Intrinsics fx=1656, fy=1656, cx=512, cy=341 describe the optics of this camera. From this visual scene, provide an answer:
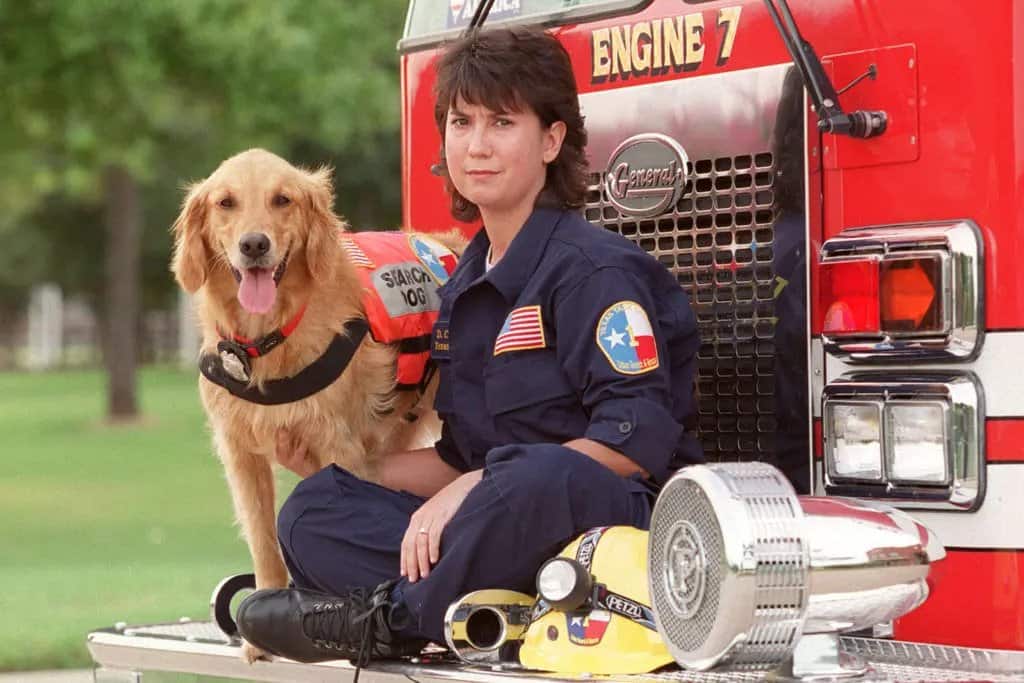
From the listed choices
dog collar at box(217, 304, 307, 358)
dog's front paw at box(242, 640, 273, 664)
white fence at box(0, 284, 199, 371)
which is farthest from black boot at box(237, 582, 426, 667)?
white fence at box(0, 284, 199, 371)

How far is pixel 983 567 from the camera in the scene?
3.44 metres

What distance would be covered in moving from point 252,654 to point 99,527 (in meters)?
12.7

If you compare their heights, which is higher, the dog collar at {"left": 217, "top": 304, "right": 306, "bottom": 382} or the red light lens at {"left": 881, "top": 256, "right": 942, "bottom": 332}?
the red light lens at {"left": 881, "top": 256, "right": 942, "bottom": 332}

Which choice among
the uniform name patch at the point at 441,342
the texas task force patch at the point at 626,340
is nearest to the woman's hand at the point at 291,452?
the uniform name patch at the point at 441,342

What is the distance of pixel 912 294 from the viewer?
11.4 feet

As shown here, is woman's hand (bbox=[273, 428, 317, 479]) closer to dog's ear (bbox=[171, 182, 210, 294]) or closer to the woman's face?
dog's ear (bbox=[171, 182, 210, 294])

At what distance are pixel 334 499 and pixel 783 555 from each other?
4.56 feet

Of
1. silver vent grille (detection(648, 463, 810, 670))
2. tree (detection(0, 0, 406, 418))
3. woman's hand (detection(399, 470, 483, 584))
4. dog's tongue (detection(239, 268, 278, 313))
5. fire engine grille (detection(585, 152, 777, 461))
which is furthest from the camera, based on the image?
tree (detection(0, 0, 406, 418))

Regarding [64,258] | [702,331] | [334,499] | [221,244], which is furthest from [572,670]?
[64,258]

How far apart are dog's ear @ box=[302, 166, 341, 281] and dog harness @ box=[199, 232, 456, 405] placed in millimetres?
110

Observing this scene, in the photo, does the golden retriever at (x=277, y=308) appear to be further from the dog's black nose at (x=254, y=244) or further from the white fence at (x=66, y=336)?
the white fence at (x=66, y=336)

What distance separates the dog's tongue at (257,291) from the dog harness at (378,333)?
4.7 inches

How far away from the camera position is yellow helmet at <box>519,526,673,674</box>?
3162mm

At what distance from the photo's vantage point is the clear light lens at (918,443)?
3.43 m
